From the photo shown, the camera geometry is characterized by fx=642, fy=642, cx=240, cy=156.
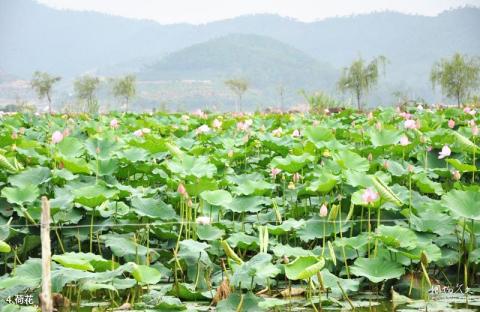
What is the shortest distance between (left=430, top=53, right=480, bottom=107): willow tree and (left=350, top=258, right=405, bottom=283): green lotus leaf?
127 ft

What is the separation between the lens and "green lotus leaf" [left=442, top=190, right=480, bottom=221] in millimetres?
2980

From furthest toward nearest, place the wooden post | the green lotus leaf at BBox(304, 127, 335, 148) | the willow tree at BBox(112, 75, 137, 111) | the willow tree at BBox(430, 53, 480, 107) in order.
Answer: the willow tree at BBox(112, 75, 137, 111) < the willow tree at BBox(430, 53, 480, 107) < the green lotus leaf at BBox(304, 127, 335, 148) < the wooden post

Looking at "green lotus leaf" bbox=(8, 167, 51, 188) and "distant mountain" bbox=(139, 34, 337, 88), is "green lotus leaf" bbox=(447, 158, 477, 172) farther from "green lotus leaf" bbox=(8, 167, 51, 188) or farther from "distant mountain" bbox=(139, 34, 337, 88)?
"distant mountain" bbox=(139, 34, 337, 88)

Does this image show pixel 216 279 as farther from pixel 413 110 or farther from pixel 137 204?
pixel 413 110

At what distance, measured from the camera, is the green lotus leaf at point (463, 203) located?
2.98m

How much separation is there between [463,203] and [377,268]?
59 centimetres

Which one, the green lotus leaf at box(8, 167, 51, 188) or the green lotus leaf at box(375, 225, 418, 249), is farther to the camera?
the green lotus leaf at box(8, 167, 51, 188)

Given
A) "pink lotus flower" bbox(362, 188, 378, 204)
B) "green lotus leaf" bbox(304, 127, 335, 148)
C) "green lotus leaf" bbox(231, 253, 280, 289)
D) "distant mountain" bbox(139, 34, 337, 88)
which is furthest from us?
"distant mountain" bbox(139, 34, 337, 88)

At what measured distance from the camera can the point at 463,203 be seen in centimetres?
304

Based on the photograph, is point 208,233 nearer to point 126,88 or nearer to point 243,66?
point 126,88

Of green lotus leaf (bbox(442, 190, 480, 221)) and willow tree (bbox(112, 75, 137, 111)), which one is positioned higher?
green lotus leaf (bbox(442, 190, 480, 221))

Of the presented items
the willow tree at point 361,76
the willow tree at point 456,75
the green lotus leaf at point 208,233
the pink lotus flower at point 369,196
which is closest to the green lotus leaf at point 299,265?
the pink lotus flower at point 369,196

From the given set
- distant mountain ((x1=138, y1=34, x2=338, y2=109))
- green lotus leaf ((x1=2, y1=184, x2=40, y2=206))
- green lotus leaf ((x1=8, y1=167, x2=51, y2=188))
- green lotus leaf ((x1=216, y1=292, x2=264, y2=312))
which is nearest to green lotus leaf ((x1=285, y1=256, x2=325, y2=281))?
green lotus leaf ((x1=216, y1=292, x2=264, y2=312))

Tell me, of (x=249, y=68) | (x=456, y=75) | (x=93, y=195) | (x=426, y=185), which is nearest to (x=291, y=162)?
(x=426, y=185)
